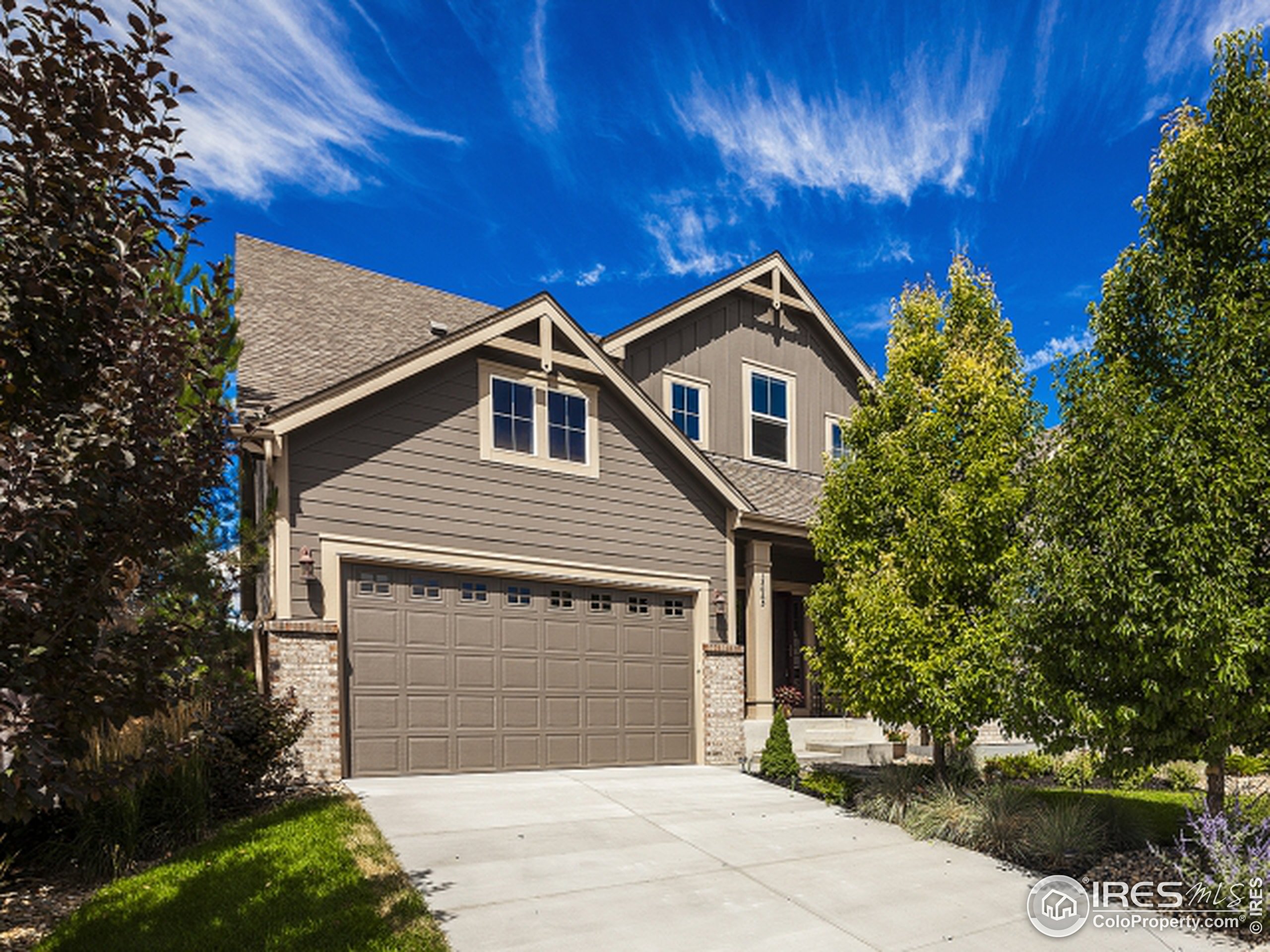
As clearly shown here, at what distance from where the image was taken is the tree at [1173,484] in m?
6.27

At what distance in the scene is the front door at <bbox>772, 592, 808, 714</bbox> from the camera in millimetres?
16375

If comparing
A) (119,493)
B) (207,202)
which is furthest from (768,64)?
(119,493)

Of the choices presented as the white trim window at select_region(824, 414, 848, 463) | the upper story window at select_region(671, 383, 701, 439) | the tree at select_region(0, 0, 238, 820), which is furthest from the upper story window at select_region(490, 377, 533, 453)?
the tree at select_region(0, 0, 238, 820)

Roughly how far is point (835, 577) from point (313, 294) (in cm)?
1053

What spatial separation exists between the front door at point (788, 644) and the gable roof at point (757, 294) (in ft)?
16.3

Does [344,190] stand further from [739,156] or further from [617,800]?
[617,800]

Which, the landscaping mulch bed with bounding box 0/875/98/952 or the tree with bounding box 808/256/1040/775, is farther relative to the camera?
the tree with bounding box 808/256/1040/775

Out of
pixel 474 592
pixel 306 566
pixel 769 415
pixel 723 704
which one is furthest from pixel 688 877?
pixel 769 415

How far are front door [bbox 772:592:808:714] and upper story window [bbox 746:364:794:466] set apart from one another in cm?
291

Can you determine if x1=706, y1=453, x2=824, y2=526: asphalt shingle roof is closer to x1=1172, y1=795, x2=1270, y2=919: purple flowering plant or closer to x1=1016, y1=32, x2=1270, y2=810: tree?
x1=1016, y1=32, x2=1270, y2=810: tree

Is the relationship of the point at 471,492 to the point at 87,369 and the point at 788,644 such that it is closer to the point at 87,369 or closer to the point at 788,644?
the point at 87,369

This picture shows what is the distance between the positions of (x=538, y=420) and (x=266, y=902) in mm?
7629

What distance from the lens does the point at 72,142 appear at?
3.42m

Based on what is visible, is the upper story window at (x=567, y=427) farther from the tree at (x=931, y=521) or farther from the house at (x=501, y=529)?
the tree at (x=931, y=521)
